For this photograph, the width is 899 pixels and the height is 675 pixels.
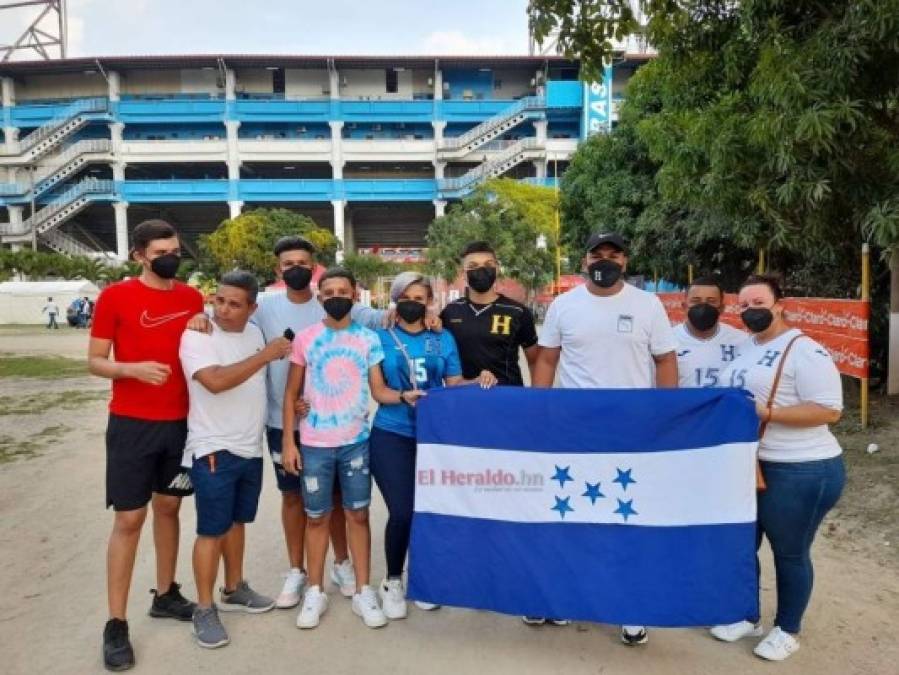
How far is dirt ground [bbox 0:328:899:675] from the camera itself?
9.75 ft

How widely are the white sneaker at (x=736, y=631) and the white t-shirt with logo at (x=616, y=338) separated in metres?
1.15

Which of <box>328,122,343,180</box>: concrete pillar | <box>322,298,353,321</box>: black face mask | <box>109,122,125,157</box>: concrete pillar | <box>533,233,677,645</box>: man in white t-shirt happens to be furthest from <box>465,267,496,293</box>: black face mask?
<box>109,122,125,157</box>: concrete pillar

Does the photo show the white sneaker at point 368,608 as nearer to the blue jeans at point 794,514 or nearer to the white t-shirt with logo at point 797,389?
the blue jeans at point 794,514

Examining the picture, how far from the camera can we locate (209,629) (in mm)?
3164

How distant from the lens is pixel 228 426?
318 cm

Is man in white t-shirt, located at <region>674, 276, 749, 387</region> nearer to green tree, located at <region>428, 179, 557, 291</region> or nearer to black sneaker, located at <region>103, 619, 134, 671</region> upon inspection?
black sneaker, located at <region>103, 619, 134, 671</region>

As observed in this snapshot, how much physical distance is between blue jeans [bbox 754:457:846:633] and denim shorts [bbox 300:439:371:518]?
5.95ft

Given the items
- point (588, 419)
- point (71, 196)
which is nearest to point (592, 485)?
point (588, 419)

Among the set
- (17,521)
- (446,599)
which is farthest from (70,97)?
(446,599)

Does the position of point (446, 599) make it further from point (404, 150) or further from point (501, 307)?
point (404, 150)

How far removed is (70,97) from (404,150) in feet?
79.8

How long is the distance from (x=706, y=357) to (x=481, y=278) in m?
1.22

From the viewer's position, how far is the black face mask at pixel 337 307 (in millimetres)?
3312

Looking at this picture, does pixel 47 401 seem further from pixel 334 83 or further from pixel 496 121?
pixel 334 83
